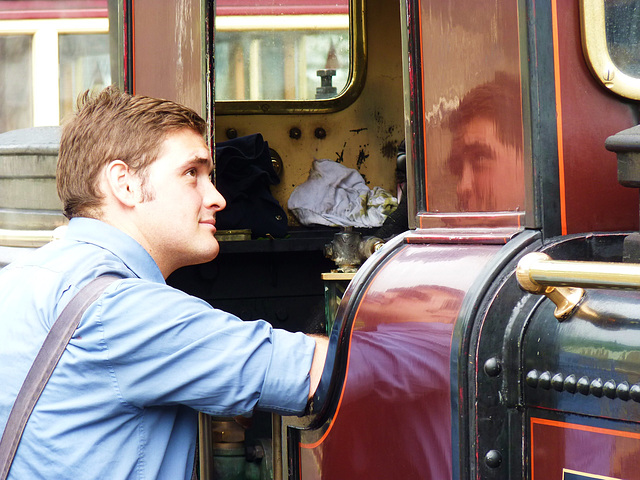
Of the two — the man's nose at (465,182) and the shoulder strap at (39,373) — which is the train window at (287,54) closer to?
the man's nose at (465,182)

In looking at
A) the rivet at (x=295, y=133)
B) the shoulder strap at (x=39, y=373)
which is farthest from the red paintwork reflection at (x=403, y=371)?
the rivet at (x=295, y=133)

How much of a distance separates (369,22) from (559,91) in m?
2.22

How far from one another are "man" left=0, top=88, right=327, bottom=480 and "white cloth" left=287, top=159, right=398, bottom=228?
1.86 metres

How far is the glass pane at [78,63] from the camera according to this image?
18.2ft

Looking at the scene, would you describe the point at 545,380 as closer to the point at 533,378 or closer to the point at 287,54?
the point at 533,378

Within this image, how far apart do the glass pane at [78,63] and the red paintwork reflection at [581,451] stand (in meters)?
4.77

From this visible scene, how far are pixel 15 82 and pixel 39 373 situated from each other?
5245 mm

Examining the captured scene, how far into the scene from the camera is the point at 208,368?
46.8 inches

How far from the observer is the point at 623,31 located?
1.33 m

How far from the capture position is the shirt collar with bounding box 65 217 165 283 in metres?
1.34

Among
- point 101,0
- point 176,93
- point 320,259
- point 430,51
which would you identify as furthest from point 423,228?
point 101,0

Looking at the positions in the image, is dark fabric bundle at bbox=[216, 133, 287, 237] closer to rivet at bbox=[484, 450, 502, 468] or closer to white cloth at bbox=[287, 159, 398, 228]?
white cloth at bbox=[287, 159, 398, 228]

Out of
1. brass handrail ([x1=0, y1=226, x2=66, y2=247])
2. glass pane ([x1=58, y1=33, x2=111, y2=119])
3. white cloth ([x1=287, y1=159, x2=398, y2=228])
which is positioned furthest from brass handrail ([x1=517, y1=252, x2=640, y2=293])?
glass pane ([x1=58, y1=33, x2=111, y2=119])

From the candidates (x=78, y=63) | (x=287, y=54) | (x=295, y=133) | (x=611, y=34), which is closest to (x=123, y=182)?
(x=611, y=34)
